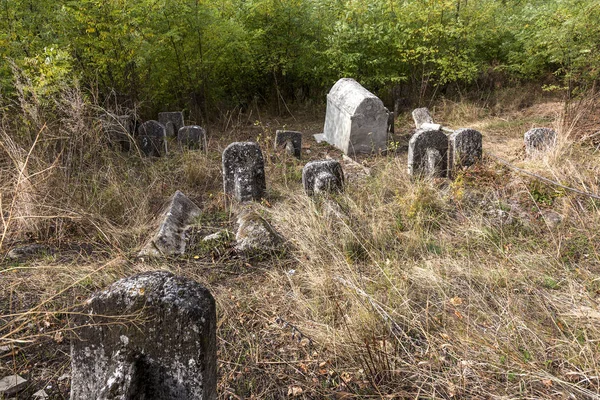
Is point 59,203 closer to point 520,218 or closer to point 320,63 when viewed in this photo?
point 520,218

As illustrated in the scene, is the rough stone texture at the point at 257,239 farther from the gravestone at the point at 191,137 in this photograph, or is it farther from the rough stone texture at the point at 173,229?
the gravestone at the point at 191,137

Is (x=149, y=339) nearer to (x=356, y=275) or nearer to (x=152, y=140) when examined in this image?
(x=356, y=275)

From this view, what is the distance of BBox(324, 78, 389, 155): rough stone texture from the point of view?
7.31 metres

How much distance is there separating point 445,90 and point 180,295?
11.6 meters

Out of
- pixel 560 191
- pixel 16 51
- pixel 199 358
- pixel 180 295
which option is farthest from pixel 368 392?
pixel 16 51

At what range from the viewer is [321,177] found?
4.84 meters

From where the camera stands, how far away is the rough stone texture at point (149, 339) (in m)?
1.66

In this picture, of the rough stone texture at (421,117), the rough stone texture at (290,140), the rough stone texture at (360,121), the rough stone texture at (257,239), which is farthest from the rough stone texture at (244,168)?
the rough stone texture at (421,117)

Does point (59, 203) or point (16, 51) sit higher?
point (16, 51)

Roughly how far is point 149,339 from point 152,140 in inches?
230

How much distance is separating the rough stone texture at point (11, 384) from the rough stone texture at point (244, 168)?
303 centimetres

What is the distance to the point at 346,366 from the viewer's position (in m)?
2.50

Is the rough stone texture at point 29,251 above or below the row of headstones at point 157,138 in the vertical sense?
below

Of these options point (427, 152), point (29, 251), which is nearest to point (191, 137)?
point (29, 251)
